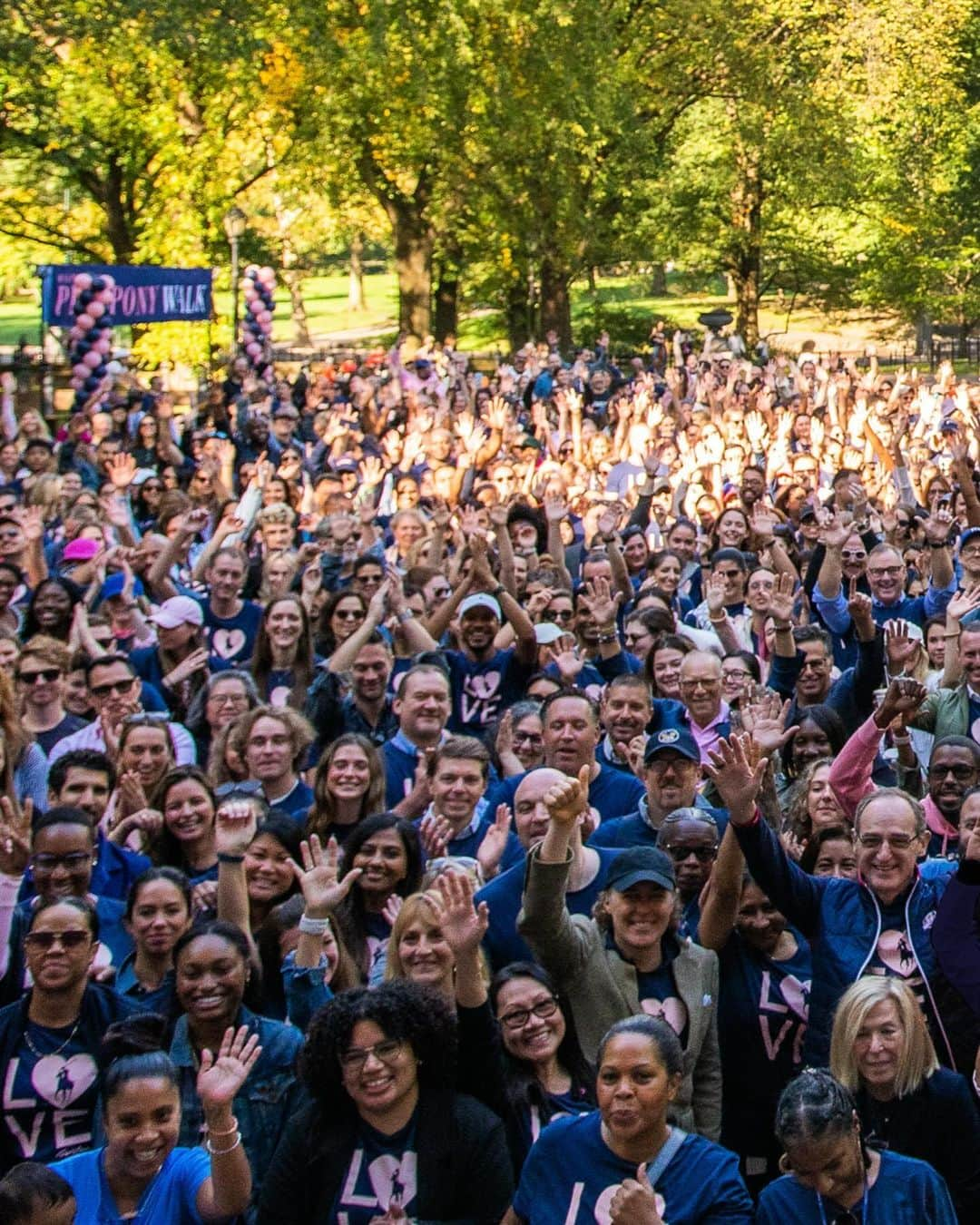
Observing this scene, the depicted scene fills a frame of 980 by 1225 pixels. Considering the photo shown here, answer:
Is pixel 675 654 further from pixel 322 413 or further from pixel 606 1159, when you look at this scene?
pixel 322 413

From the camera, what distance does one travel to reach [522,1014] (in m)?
5.38

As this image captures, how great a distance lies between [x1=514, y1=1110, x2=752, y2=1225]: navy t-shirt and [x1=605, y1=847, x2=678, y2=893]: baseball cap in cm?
94

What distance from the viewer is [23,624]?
34.1 ft

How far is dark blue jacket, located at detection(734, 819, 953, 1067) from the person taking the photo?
5.76 meters

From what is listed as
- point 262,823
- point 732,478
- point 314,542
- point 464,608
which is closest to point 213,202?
point 732,478

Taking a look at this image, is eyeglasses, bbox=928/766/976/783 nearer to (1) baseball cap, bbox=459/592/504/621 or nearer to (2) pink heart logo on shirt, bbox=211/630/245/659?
(1) baseball cap, bbox=459/592/504/621

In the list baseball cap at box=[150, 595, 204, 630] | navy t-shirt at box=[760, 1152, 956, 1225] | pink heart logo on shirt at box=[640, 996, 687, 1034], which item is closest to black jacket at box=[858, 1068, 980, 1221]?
navy t-shirt at box=[760, 1152, 956, 1225]

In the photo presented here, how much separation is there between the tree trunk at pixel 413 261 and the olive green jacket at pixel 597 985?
30.6 meters

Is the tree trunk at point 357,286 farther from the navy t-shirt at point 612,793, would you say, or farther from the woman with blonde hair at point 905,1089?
the woman with blonde hair at point 905,1089

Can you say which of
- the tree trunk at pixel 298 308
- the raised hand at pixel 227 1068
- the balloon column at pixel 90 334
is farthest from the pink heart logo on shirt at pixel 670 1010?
the tree trunk at pixel 298 308

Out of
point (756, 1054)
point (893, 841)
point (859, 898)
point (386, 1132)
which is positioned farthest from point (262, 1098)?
point (893, 841)

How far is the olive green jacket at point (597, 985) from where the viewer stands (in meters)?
5.61

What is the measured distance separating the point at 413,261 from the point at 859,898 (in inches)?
1220

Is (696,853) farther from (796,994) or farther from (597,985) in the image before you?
(597,985)
